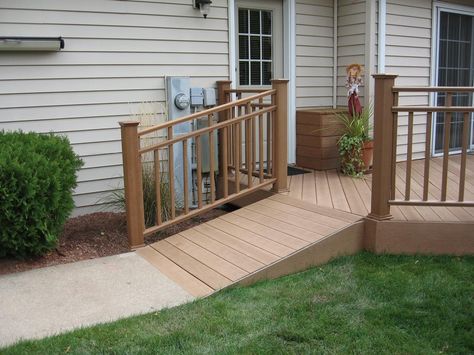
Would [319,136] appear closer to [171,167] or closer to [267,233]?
[267,233]

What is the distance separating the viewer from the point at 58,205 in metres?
3.89

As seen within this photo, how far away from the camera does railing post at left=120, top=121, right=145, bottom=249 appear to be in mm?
4082

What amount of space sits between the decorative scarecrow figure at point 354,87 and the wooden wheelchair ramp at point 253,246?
1.77m

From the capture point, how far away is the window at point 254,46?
615cm

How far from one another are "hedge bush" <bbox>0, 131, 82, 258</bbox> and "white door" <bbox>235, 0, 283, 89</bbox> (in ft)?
9.01

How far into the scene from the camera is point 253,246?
13.1 ft

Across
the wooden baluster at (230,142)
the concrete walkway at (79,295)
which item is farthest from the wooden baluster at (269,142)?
the concrete walkway at (79,295)

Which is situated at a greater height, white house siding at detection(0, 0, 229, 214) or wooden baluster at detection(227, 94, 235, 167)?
white house siding at detection(0, 0, 229, 214)

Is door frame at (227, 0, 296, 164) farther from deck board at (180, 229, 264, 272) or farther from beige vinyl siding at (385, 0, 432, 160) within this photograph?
deck board at (180, 229, 264, 272)

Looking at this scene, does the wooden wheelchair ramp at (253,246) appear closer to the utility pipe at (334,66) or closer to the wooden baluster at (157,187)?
the wooden baluster at (157,187)

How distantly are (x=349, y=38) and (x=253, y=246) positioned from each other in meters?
3.63

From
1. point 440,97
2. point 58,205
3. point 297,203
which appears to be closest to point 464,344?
point 297,203

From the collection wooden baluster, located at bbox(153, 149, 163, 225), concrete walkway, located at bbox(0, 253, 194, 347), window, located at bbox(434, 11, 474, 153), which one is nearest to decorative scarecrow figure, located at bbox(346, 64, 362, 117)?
window, located at bbox(434, 11, 474, 153)

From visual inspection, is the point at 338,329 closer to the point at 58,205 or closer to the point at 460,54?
the point at 58,205
